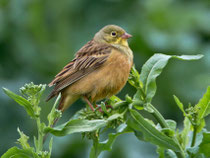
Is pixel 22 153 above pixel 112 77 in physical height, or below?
above

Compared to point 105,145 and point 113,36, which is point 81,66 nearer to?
point 113,36

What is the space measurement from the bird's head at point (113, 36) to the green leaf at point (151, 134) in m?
2.58

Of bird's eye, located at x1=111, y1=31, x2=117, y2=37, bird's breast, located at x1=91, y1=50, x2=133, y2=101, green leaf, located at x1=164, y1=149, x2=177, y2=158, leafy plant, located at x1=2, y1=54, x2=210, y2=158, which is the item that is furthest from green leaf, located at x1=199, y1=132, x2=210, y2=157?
bird's eye, located at x1=111, y1=31, x2=117, y2=37

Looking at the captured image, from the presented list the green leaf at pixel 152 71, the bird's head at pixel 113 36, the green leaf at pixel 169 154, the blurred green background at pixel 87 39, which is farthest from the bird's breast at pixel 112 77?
the blurred green background at pixel 87 39

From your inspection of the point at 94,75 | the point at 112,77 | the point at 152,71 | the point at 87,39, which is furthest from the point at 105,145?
the point at 87,39

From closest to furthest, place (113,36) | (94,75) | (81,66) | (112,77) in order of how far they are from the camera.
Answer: (112,77) < (94,75) < (81,66) < (113,36)

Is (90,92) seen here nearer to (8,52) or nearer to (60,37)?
(60,37)

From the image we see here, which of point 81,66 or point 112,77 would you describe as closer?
point 112,77

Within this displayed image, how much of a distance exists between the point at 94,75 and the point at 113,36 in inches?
28.5

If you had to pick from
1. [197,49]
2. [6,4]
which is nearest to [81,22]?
[6,4]

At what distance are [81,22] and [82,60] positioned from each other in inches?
140

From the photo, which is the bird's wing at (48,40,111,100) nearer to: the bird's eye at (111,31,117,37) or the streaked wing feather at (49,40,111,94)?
the streaked wing feather at (49,40,111,94)

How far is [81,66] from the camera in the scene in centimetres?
479

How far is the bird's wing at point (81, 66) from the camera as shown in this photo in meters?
4.61
